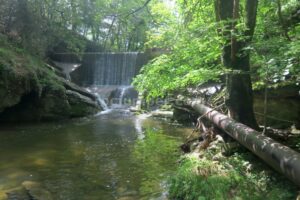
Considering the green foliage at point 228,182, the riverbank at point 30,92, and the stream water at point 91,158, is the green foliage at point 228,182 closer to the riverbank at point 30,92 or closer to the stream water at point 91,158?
the stream water at point 91,158

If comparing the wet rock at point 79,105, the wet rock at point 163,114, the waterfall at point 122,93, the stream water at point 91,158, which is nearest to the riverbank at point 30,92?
the wet rock at point 79,105

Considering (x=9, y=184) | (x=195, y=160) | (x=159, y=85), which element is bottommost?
(x=9, y=184)

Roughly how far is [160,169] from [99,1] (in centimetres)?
1879

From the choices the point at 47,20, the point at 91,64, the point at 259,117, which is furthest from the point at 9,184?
the point at 91,64

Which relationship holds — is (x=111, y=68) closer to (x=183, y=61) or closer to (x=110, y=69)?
(x=110, y=69)

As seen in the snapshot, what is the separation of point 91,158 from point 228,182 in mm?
4257

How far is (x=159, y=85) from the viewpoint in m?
7.78

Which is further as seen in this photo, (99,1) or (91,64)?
(91,64)

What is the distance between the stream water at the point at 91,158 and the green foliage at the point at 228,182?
54 centimetres

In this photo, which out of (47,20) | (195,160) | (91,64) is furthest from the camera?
(91,64)

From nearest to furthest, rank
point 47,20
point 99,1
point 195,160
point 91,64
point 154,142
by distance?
point 195,160, point 154,142, point 47,20, point 99,1, point 91,64

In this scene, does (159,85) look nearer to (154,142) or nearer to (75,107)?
(154,142)

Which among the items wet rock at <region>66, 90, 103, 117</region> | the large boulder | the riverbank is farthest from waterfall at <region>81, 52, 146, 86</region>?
the riverbank

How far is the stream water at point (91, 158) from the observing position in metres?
6.23
